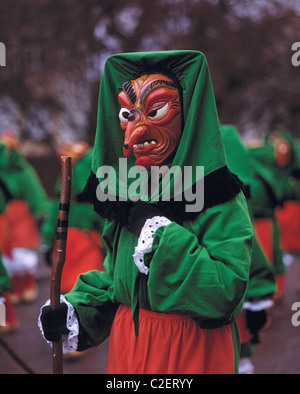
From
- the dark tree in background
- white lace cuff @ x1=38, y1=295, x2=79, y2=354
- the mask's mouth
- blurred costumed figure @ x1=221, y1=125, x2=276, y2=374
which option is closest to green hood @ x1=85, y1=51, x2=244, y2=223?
the mask's mouth

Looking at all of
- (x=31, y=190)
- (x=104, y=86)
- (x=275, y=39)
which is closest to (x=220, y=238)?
(x=104, y=86)

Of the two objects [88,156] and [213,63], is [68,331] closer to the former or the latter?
[88,156]

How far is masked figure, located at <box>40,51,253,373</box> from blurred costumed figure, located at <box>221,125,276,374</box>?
78cm

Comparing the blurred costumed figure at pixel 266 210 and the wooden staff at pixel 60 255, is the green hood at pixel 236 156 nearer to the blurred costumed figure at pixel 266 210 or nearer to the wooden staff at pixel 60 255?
the wooden staff at pixel 60 255

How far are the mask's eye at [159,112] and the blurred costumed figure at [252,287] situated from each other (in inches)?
36.6

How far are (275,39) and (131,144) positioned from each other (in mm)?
10426

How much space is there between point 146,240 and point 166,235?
8 centimetres

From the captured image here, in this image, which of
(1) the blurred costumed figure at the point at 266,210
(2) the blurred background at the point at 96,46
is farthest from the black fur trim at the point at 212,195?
(2) the blurred background at the point at 96,46

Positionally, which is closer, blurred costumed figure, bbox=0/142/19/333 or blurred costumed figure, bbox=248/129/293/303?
blurred costumed figure, bbox=0/142/19/333

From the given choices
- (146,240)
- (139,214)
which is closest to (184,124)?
(139,214)

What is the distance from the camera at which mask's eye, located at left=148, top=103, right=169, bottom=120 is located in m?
2.11

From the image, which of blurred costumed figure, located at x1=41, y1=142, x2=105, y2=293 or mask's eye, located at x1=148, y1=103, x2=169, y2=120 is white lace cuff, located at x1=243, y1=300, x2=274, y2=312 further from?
blurred costumed figure, located at x1=41, y1=142, x2=105, y2=293

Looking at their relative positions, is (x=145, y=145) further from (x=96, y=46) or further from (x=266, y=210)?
(x=96, y=46)

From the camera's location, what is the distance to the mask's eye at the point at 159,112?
6.91ft
